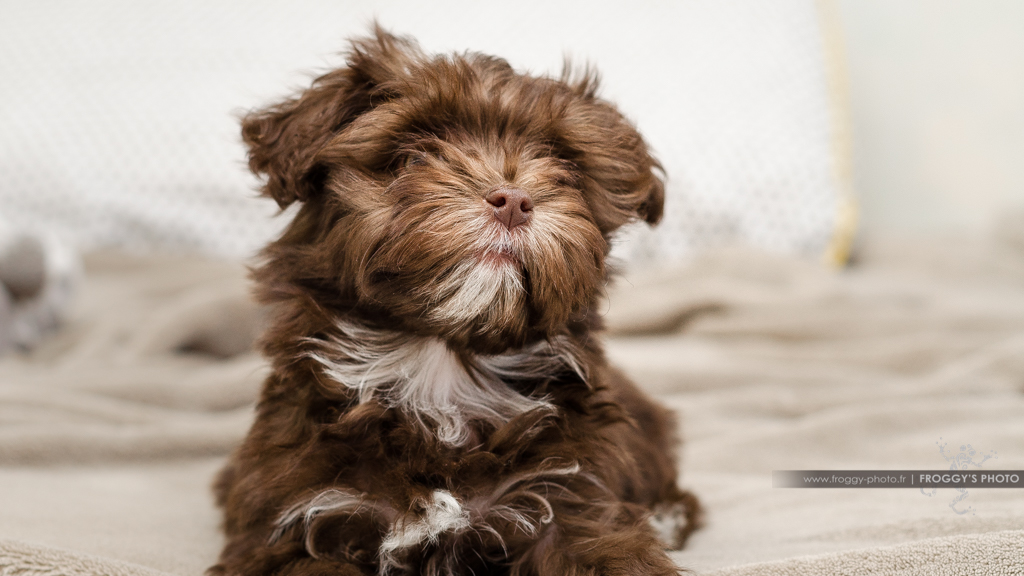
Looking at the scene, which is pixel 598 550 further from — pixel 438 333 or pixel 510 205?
pixel 510 205

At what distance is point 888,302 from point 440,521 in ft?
13.0

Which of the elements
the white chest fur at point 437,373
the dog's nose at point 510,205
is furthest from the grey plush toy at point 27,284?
the dog's nose at point 510,205

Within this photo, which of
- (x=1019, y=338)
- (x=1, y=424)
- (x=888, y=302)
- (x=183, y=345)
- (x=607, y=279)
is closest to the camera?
(x=607, y=279)

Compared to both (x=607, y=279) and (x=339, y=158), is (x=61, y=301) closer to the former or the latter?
(x=339, y=158)

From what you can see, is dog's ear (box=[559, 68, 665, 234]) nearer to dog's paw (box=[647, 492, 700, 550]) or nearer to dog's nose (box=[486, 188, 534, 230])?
dog's nose (box=[486, 188, 534, 230])

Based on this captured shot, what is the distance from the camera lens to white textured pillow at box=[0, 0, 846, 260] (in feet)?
16.8

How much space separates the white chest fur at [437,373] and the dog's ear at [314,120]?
402 millimetres

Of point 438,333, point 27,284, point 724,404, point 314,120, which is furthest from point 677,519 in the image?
point 27,284

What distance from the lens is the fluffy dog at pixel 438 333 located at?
194 cm

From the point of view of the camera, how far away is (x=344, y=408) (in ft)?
7.10

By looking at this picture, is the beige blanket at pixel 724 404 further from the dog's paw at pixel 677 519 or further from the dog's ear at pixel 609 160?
the dog's ear at pixel 609 160

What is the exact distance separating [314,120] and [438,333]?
657mm

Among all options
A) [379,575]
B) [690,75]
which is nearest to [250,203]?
[690,75]

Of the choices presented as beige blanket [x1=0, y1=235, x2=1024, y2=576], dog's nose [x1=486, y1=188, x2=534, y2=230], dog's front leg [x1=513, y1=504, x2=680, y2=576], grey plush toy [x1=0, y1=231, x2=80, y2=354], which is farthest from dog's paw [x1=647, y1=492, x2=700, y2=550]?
grey plush toy [x1=0, y1=231, x2=80, y2=354]
